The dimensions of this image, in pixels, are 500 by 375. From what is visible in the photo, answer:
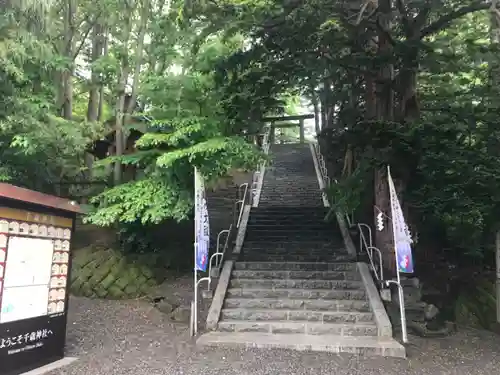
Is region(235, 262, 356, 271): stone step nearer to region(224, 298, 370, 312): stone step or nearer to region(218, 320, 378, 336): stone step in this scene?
region(224, 298, 370, 312): stone step

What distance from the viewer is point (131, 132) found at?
37.5 feet

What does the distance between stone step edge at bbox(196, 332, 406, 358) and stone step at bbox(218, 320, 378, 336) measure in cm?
A: 15

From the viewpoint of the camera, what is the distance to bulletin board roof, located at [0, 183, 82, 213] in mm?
4737

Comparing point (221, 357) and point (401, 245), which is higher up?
point (401, 245)

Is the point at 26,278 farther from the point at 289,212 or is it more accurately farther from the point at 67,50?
the point at 289,212

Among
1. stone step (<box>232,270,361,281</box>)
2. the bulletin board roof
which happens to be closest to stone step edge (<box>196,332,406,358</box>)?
stone step (<box>232,270,361,281</box>)

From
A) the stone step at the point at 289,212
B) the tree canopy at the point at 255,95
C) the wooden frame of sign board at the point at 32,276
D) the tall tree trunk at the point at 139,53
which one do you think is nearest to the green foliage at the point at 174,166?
the tree canopy at the point at 255,95

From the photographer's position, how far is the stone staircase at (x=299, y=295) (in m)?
6.75

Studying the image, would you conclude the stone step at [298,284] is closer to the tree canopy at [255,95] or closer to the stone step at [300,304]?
the stone step at [300,304]

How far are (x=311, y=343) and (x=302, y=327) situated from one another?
732 mm

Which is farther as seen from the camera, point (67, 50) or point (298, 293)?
point (67, 50)

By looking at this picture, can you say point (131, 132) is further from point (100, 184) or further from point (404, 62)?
point (404, 62)

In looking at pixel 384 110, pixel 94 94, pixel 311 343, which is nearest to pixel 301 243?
pixel 384 110

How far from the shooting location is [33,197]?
515cm
